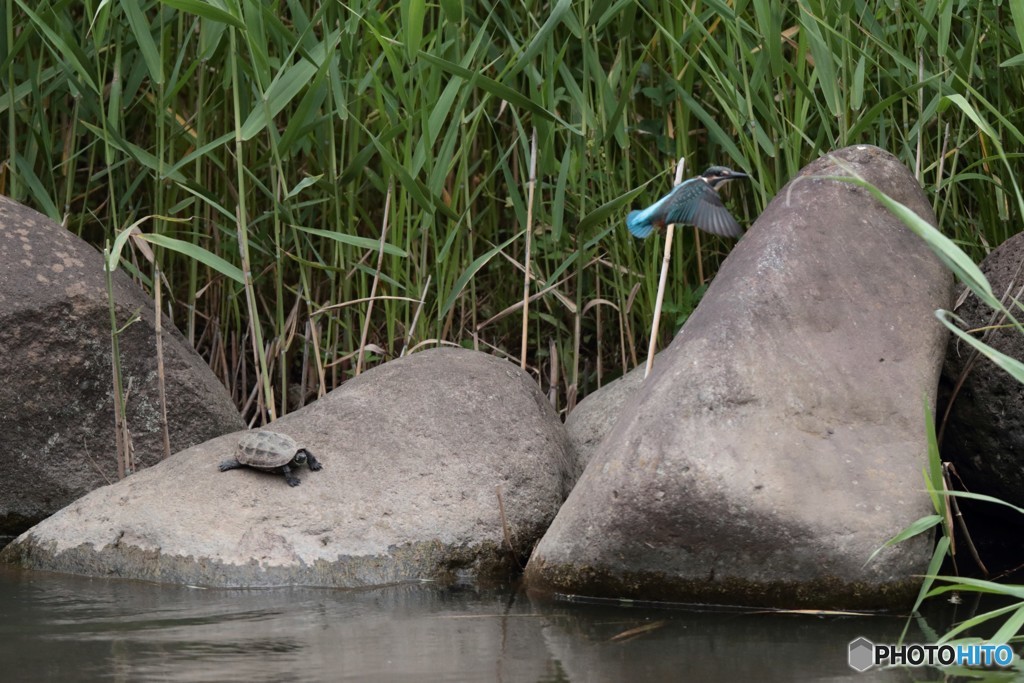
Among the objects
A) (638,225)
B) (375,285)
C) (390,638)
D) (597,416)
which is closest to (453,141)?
(375,285)

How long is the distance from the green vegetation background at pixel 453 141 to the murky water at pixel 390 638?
122cm

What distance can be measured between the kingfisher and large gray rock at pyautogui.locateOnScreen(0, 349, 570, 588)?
2.98ft

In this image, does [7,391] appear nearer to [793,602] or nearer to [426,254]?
[426,254]

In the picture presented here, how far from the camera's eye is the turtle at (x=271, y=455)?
3.88 meters

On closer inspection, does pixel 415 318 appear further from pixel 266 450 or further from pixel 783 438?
pixel 783 438

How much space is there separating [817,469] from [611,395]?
1316mm

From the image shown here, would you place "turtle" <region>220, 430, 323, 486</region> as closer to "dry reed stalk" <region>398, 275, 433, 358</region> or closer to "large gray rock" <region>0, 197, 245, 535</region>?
"large gray rock" <region>0, 197, 245, 535</region>

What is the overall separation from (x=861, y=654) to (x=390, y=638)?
1.11 m

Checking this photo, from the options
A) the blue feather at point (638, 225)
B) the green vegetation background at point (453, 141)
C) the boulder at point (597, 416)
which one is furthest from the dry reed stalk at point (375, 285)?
the blue feather at point (638, 225)

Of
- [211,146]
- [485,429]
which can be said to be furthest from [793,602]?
[211,146]

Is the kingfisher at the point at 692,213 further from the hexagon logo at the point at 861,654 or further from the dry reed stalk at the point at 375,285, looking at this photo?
the hexagon logo at the point at 861,654

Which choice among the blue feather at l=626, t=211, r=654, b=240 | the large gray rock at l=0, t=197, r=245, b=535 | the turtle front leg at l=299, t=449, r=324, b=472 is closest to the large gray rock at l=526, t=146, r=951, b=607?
the blue feather at l=626, t=211, r=654, b=240

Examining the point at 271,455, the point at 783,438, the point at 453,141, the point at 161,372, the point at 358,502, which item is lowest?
the point at 358,502

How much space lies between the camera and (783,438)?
3439 millimetres
